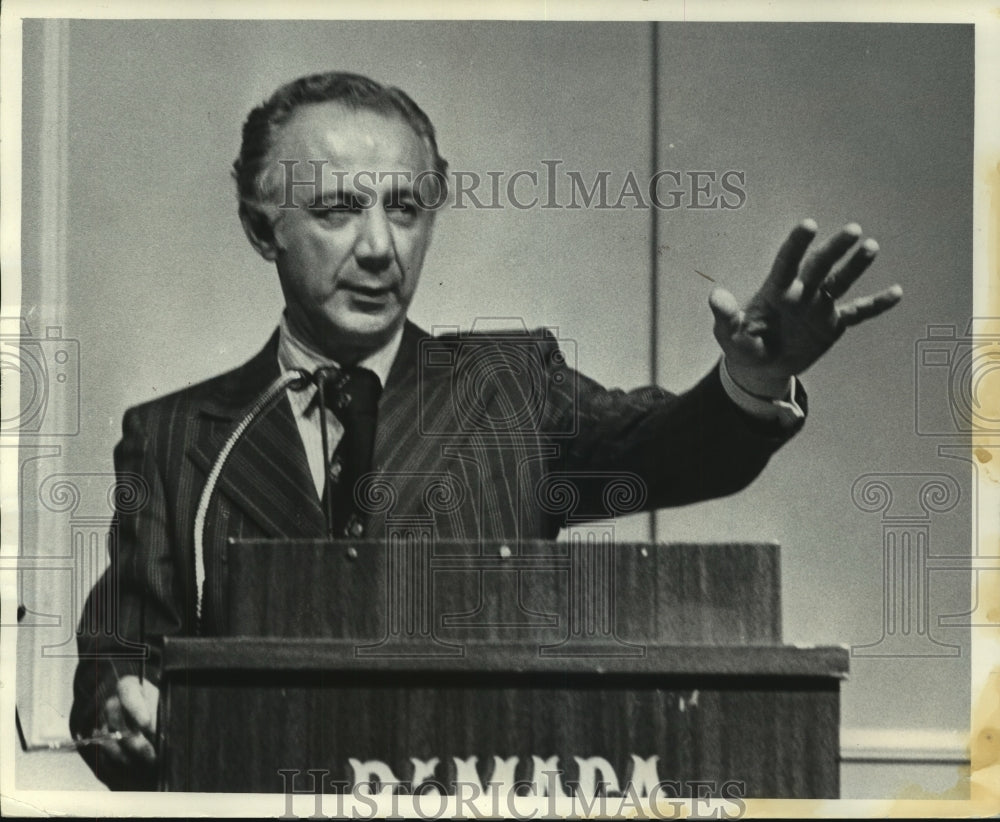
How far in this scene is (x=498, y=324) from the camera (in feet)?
12.1

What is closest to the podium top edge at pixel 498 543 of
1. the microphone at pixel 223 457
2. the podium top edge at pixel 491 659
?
the podium top edge at pixel 491 659

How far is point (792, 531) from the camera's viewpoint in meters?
3.66

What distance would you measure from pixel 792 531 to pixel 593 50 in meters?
1.27

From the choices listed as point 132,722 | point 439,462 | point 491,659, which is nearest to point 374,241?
point 439,462

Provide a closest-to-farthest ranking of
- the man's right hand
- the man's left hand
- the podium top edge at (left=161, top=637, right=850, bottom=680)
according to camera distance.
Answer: the podium top edge at (left=161, top=637, right=850, bottom=680), the man's left hand, the man's right hand

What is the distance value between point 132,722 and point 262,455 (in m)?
0.70

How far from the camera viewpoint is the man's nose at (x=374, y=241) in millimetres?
3691

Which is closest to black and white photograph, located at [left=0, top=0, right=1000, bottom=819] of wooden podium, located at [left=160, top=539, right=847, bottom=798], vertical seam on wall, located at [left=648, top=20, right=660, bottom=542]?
vertical seam on wall, located at [left=648, top=20, right=660, bottom=542]

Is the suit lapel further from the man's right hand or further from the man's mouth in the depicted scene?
the man's right hand

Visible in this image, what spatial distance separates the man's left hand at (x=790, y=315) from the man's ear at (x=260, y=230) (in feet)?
3.54

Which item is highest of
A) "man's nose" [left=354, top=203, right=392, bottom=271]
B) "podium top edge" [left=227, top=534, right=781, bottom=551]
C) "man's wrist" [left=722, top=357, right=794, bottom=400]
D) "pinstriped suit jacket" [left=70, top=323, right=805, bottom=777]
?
"man's nose" [left=354, top=203, right=392, bottom=271]

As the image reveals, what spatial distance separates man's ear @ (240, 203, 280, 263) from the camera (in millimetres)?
3729

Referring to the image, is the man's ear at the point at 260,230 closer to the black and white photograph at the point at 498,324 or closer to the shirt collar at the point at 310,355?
the black and white photograph at the point at 498,324

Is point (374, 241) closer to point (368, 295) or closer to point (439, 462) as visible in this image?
point (368, 295)
